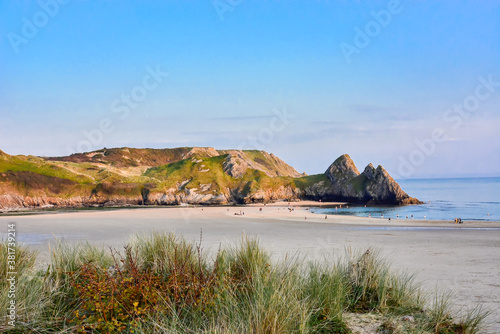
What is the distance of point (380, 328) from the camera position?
5.52 m

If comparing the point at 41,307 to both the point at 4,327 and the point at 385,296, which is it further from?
the point at 385,296

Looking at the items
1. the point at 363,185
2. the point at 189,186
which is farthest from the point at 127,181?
the point at 363,185

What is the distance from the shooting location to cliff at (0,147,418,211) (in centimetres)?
6944

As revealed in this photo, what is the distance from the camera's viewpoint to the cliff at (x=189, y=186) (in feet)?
228

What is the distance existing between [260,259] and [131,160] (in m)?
159

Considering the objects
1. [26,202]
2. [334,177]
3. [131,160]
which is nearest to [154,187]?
[26,202]

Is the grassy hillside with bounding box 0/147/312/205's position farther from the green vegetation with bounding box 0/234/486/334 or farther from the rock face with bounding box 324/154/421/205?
the green vegetation with bounding box 0/234/486/334

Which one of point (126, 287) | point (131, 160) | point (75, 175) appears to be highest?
point (131, 160)

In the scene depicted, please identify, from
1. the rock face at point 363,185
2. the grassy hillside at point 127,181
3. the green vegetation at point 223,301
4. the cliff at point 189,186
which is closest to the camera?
the green vegetation at point 223,301

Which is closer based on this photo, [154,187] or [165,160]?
[154,187]

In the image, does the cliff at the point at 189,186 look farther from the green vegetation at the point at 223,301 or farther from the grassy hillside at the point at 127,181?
the green vegetation at the point at 223,301

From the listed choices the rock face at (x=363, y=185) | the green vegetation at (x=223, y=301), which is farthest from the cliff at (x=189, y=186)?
the green vegetation at (x=223, y=301)

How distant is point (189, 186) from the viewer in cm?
8175

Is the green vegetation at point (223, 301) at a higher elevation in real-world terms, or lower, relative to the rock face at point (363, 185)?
lower
